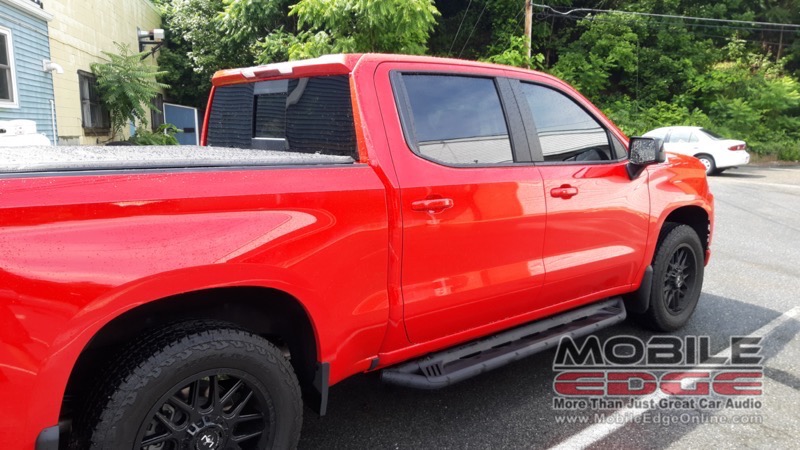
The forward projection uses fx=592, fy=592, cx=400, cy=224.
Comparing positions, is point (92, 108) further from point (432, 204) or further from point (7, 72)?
point (432, 204)

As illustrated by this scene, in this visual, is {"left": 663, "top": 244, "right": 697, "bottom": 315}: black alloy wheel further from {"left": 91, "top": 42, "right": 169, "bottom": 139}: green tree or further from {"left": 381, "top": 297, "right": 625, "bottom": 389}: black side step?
{"left": 91, "top": 42, "right": 169, "bottom": 139}: green tree

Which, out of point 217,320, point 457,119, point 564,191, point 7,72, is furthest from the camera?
point 7,72

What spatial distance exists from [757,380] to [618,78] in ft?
82.3

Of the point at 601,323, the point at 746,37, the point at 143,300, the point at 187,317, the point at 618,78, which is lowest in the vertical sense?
the point at 601,323

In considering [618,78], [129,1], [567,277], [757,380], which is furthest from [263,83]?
[618,78]

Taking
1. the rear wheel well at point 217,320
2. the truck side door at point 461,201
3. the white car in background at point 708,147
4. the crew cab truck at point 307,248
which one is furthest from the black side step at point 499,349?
the white car in background at point 708,147

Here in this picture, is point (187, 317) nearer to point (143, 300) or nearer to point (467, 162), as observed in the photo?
point (143, 300)

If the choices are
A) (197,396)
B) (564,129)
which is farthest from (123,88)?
(197,396)

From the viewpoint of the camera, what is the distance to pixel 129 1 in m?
17.0

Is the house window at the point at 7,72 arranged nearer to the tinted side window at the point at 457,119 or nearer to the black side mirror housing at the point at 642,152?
the tinted side window at the point at 457,119

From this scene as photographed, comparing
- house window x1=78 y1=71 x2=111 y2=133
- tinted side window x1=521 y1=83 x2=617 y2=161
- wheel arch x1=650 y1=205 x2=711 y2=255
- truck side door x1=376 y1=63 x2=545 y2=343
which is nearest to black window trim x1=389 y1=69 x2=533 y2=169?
truck side door x1=376 y1=63 x2=545 y2=343

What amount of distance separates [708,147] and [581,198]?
53.4ft

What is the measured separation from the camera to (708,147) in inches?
687

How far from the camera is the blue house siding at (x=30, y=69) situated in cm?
991
